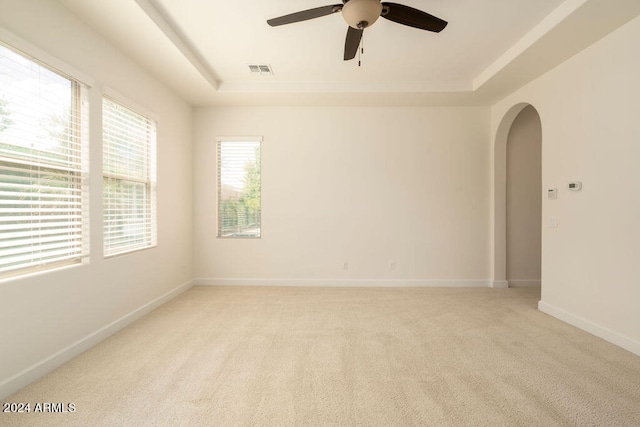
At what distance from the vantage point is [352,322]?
3068 millimetres

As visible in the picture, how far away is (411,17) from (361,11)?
0.42 metres

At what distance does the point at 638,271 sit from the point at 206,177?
16.6 ft

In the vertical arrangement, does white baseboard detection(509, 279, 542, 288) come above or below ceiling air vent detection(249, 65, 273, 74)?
→ below

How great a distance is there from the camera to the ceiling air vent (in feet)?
11.3

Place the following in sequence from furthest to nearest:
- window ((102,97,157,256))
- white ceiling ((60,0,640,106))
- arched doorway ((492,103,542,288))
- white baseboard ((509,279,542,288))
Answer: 1. white baseboard ((509,279,542,288))
2. arched doorway ((492,103,542,288))
3. window ((102,97,157,256))
4. white ceiling ((60,0,640,106))

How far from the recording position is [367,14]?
1.87m

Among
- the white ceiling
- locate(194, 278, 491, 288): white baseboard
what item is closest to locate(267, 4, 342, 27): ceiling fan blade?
the white ceiling

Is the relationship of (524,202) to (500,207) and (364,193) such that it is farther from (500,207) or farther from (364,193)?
(364,193)

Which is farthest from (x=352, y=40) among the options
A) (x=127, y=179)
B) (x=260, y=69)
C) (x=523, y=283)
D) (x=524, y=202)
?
(x=523, y=283)

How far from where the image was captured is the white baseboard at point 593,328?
2.43 metres

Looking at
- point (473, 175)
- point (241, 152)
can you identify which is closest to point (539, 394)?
point (473, 175)

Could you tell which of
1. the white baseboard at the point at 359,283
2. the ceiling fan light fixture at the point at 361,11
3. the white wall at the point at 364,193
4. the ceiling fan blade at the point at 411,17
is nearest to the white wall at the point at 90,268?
the white wall at the point at 364,193

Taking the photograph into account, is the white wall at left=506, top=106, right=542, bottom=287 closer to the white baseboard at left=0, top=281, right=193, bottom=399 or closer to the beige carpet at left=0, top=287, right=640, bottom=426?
the beige carpet at left=0, top=287, right=640, bottom=426

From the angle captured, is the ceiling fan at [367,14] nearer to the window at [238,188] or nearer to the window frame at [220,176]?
the window frame at [220,176]
